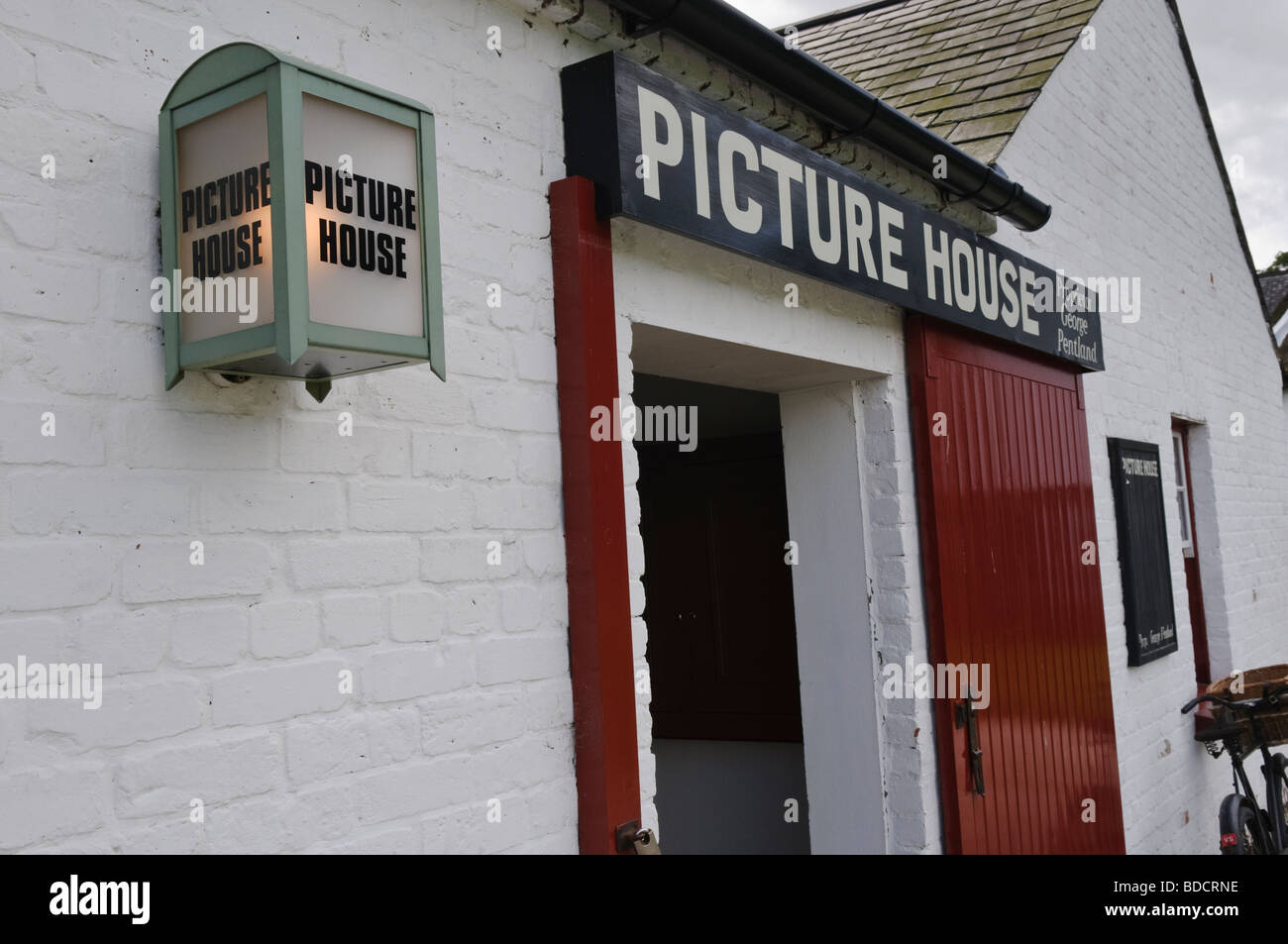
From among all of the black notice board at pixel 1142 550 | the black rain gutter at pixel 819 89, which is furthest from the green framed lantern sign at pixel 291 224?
the black notice board at pixel 1142 550

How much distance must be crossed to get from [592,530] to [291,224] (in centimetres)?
104

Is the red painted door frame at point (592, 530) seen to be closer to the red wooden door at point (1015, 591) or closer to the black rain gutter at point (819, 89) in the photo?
the black rain gutter at point (819, 89)

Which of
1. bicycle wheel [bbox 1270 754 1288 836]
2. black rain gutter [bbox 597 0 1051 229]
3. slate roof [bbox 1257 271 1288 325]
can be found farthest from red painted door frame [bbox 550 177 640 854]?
slate roof [bbox 1257 271 1288 325]

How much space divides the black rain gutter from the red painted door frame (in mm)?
529

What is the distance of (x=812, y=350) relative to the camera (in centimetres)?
337

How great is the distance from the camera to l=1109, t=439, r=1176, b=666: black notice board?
18.0 ft

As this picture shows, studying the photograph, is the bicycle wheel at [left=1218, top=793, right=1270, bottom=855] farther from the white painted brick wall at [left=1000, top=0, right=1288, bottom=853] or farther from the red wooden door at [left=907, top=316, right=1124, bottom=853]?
the red wooden door at [left=907, top=316, right=1124, bottom=853]

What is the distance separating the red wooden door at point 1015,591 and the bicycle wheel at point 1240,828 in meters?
0.83

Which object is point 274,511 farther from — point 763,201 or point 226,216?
point 763,201

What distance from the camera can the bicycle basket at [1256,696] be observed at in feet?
18.3

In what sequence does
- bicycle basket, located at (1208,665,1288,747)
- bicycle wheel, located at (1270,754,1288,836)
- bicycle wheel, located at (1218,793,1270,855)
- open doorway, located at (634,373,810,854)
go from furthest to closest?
bicycle wheel, located at (1270,754,1288,836)
bicycle basket, located at (1208,665,1288,747)
bicycle wheel, located at (1218,793,1270,855)
open doorway, located at (634,373,810,854)

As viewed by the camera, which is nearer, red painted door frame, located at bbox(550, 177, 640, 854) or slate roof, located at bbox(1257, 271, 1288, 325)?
red painted door frame, located at bbox(550, 177, 640, 854)

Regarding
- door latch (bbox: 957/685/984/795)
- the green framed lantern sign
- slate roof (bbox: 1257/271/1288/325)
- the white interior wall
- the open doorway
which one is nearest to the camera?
the green framed lantern sign

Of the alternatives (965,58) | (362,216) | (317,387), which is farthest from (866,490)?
(965,58)
